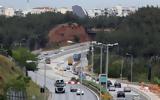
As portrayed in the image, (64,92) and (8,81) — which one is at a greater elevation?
(8,81)

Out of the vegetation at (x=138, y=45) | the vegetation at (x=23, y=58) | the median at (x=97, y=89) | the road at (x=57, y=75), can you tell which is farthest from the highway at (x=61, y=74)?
the vegetation at (x=138, y=45)

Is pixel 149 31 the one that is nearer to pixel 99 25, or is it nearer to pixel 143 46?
pixel 143 46

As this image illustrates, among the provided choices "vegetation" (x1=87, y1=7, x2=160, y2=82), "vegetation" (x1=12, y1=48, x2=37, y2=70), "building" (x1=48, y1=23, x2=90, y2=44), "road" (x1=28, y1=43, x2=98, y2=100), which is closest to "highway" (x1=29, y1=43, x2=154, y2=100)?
"road" (x1=28, y1=43, x2=98, y2=100)

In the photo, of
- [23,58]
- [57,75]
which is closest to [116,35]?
[57,75]

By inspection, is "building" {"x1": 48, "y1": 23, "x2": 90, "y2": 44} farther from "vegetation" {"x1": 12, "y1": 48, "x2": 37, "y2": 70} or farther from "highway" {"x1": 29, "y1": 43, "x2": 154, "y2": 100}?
"vegetation" {"x1": 12, "y1": 48, "x2": 37, "y2": 70}

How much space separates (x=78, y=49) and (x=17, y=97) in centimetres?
11798

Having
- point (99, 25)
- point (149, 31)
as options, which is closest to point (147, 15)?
point (149, 31)

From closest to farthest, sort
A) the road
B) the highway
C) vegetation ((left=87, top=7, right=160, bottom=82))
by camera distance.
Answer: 1. the highway
2. the road
3. vegetation ((left=87, top=7, right=160, bottom=82))

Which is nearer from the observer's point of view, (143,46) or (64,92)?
(64,92)

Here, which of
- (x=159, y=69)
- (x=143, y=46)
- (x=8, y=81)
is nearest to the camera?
(x=8, y=81)

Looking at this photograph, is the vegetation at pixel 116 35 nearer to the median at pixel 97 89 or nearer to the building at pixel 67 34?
the building at pixel 67 34

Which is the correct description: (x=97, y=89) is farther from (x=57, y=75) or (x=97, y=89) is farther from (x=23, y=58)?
(x=57, y=75)

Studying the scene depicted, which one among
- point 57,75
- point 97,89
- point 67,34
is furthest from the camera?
point 67,34

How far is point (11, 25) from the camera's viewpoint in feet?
529
